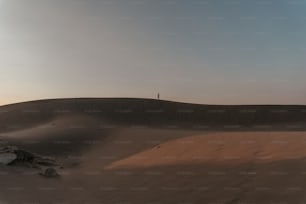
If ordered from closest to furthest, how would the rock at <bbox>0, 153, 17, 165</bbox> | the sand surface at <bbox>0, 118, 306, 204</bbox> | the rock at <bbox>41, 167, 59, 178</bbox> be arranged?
the sand surface at <bbox>0, 118, 306, 204</bbox> → the rock at <bbox>41, 167, 59, 178</bbox> → the rock at <bbox>0, 153, 17, 165</bbox>

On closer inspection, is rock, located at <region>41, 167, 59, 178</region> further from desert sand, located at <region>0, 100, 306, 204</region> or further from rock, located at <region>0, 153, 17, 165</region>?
rock, located at <region>0, 153, 17, 165</region>

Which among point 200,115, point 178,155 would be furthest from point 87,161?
point 200,115

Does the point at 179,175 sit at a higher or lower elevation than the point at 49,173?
higher

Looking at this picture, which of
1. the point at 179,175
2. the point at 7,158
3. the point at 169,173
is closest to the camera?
the point at 179,175

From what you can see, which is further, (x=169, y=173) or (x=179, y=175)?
(x=169, y=173)

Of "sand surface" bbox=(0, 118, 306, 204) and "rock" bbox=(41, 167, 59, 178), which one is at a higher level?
"sand surface" bbox=(0, 118, 306, 204)

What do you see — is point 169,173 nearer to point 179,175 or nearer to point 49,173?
point 179,175

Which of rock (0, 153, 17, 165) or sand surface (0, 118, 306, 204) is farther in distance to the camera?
rock (0, 153, 17, 165)

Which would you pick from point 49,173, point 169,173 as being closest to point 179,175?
point 169,173

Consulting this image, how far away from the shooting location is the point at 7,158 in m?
5.74

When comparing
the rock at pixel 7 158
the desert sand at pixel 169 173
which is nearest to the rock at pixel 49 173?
the desert sand at pixel 169 173

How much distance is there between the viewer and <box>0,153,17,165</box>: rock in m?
5.62

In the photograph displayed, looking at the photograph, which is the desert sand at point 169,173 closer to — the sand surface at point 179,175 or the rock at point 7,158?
the sand surface at point 179,175

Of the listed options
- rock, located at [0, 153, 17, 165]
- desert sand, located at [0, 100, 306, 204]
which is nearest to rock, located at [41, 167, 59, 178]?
desert sand, located at [0, 100, 306, 204]
